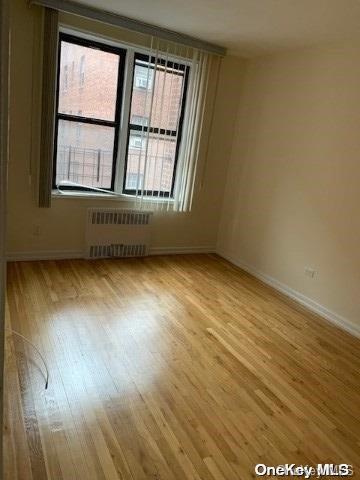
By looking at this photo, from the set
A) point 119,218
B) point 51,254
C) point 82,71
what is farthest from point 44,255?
point 82,71

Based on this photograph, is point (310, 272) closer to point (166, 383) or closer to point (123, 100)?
point (166, 383)

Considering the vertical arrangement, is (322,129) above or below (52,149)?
above

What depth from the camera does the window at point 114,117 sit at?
358 centimetres

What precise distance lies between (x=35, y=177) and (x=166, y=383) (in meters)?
2.49

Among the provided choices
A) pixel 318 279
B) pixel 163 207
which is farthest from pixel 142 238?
pixel 318 279

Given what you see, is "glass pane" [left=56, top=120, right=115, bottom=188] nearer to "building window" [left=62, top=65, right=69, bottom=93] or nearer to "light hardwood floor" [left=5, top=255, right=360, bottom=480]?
"building window" [left=62, top=65, right=69, bottom=93]

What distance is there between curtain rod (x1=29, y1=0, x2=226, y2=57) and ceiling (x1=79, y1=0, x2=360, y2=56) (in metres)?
0.07

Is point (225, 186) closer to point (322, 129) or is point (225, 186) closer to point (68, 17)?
point (322, 129)

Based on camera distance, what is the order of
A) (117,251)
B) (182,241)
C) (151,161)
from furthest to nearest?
(182,241) < (117,251) < (151,161)

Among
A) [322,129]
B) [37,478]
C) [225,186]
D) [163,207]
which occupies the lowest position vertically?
[37,478]

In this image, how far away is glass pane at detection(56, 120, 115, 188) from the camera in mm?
3674

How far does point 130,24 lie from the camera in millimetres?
3396

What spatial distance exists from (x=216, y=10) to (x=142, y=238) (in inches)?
97.5

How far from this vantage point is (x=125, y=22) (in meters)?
3.37
